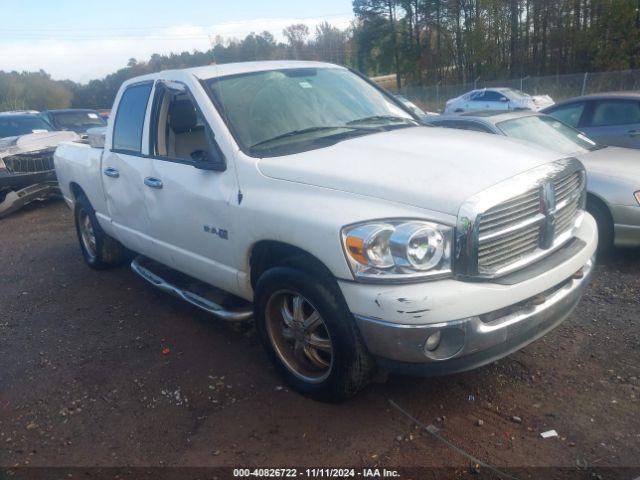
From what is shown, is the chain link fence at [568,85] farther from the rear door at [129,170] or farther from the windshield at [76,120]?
the rear door at [129,170]

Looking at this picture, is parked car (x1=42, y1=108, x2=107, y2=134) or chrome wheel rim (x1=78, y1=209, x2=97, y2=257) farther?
parked car (x1=42, y1=108, x2=107, y2=134)

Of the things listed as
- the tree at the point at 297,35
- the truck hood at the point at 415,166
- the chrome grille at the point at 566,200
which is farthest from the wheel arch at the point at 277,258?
the tree at the point at 297,35

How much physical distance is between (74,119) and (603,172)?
13134 mm

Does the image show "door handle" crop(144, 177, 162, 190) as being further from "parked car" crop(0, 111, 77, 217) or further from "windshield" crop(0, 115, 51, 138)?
"windshield" crop(0, 115, 51, 138)

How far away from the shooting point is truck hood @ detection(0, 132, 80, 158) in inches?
403

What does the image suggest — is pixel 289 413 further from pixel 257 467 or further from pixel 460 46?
pixel 460 46

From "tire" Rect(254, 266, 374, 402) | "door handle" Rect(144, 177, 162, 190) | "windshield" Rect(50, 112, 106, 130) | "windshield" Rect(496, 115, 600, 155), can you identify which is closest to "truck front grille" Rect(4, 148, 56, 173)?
"windshield" Rect(50, 112, 106, 130)

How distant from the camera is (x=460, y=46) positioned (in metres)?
48.4

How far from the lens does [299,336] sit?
3.48 metres

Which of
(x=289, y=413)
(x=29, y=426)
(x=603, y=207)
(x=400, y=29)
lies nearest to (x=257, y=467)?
(x=289, y=413)

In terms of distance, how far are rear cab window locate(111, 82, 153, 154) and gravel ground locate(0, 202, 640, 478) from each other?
150 cm

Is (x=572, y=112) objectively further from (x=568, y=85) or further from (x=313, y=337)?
(x=568, y=85)

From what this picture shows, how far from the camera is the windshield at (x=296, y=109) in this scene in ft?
12.5

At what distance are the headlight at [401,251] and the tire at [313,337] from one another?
0.30 m
